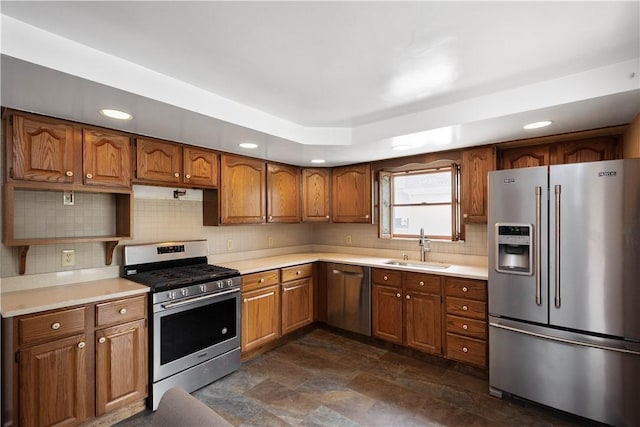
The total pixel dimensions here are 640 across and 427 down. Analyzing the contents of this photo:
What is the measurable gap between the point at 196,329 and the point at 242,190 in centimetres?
145

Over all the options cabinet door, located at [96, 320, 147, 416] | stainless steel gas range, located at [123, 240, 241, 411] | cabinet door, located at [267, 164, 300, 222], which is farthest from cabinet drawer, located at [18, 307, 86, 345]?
cabinet door, located at [267, 164, 300, 222]

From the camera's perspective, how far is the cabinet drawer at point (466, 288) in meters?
2.66

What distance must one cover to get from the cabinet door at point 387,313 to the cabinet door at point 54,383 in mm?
2503

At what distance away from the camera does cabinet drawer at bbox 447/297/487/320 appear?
266cm

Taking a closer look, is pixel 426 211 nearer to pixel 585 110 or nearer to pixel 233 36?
pixel 585 110

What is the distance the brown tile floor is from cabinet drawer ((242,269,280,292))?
0.74m

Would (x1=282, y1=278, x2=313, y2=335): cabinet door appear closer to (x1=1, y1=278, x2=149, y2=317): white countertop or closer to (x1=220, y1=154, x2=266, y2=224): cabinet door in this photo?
(x1=220, y1=154, x2=266, y2=224): cabinet door

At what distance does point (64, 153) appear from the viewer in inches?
82.6

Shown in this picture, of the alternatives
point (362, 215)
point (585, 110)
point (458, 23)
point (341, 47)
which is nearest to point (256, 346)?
point (362, 215)

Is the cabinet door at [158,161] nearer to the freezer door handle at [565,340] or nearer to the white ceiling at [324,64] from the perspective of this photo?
the white ceiling at [324,64]

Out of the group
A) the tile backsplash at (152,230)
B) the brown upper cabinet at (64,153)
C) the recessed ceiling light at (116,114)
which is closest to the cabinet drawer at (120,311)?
the tile backsplash at (152,230)

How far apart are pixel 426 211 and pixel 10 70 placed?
3.56m

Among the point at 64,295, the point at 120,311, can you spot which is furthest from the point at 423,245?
the point at 64,295

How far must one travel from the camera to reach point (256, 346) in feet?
10.0
